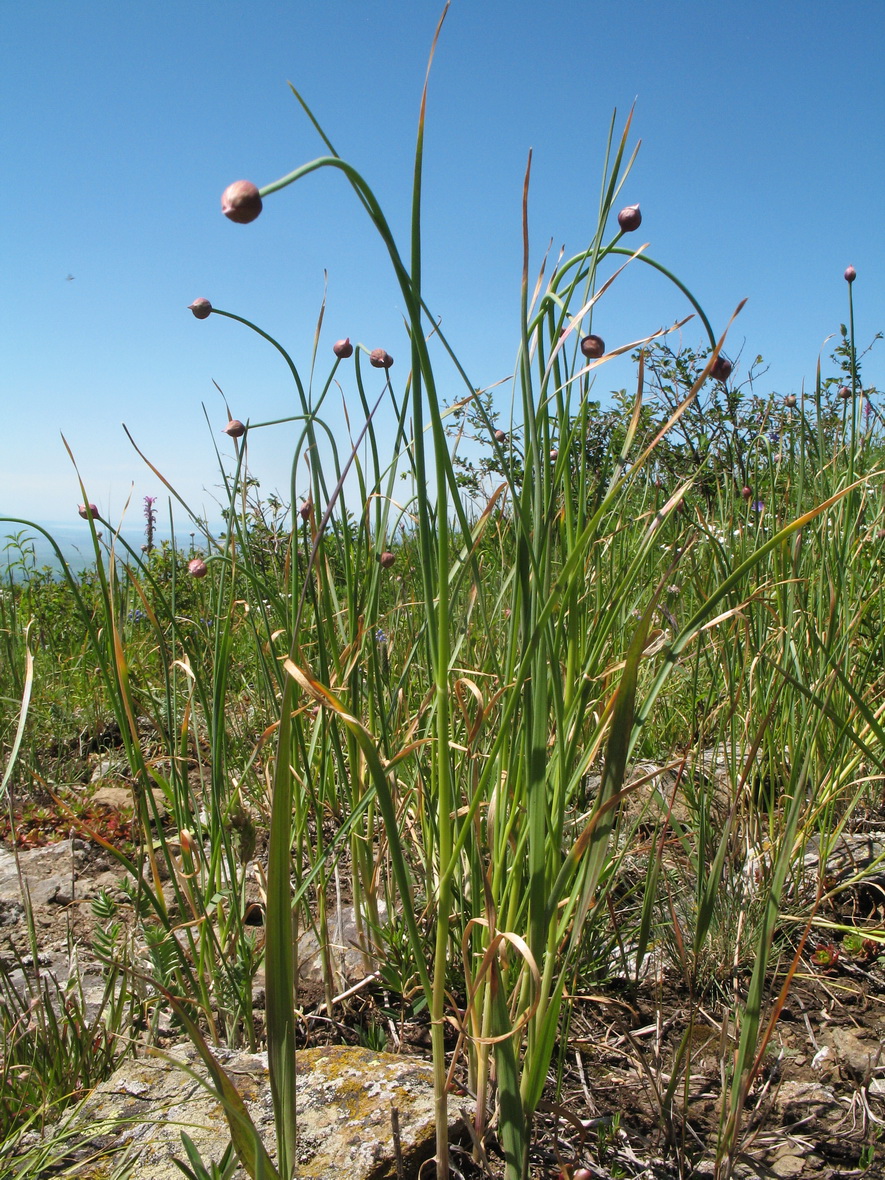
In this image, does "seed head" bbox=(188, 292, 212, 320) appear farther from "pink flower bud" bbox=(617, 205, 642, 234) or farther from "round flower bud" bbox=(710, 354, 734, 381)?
"round flower bud" bbox=(710, 354, 734, 381)

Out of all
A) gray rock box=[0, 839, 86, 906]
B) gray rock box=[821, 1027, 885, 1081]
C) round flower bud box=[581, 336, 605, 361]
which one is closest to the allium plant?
round flower bud box=[581, 336, 605, 361]

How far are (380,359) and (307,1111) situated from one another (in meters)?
1.05

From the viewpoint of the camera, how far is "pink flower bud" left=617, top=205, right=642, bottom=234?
0.90 meters

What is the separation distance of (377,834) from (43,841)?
1154 millimetres

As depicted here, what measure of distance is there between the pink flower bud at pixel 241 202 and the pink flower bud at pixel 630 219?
532 mm

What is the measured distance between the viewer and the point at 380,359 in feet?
3.84

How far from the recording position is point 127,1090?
41.1 inches

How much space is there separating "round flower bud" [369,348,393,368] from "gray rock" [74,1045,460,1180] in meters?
1.01

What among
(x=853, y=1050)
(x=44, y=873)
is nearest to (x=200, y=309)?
(x=853, y=1050)

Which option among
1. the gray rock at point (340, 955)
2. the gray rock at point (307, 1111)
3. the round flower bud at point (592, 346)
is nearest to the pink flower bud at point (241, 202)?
the round flower bud at point (592, 346)

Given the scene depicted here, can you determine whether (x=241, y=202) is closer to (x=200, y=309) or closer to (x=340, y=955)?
(x=200, y=309)

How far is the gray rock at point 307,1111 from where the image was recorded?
918mm

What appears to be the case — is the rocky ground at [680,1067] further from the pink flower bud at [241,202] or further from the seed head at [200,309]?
the pink flower bud at [241,202]

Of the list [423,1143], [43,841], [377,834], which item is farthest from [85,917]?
[423,1143]
